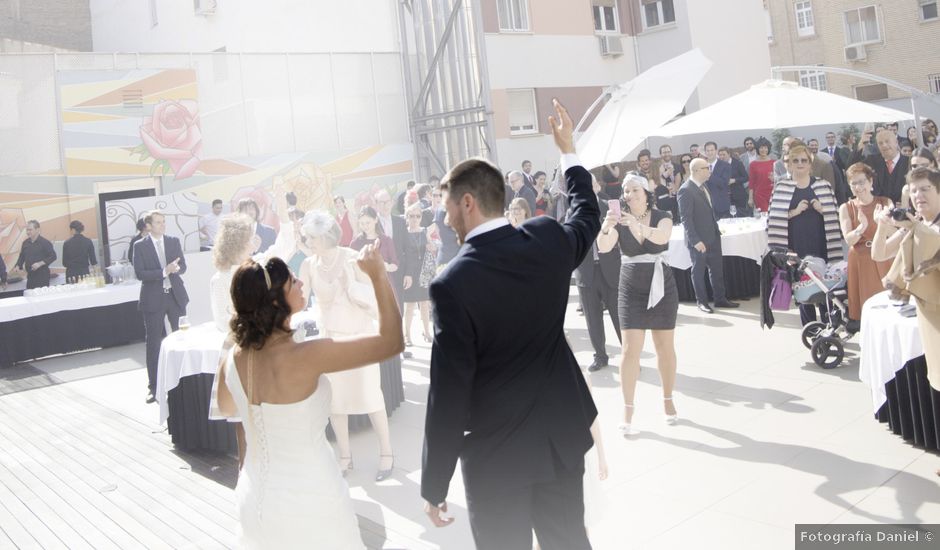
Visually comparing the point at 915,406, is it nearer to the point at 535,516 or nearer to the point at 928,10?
the point at 535,516

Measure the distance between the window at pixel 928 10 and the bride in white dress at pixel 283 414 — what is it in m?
38.3

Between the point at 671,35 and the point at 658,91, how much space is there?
17828 millimetres

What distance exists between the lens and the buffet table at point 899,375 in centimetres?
514

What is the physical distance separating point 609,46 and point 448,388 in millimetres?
24004

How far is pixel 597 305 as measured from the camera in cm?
843

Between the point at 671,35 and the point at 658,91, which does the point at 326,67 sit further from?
the point at 658,91

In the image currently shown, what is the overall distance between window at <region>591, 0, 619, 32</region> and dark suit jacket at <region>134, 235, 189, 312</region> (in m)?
19.4

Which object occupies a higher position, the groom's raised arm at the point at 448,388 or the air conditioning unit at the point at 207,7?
the air conditioning unit at the point at 207,7

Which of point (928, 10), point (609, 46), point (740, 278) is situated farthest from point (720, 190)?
point (928, 10)

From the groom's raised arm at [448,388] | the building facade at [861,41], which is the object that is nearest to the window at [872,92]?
the building facade at [861,41]

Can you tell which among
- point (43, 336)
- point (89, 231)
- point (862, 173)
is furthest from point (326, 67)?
point (862, 173)

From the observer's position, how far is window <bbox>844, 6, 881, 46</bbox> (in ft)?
117

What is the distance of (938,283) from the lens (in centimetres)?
444

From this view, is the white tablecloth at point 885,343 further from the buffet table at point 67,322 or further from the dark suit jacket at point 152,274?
the buffet table at point 67,322
